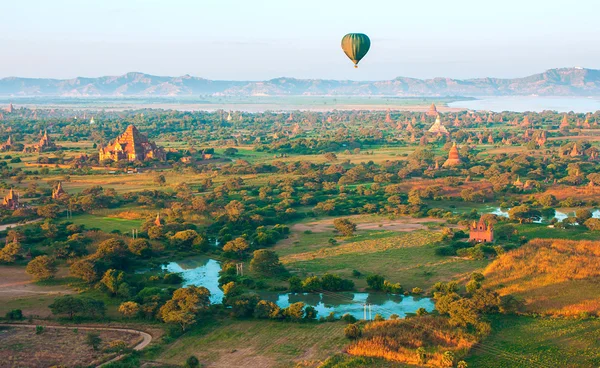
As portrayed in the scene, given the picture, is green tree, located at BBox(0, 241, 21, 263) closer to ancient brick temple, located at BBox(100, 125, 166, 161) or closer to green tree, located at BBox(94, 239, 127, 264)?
green tree, located at BBox(94, 239, 127, 264)

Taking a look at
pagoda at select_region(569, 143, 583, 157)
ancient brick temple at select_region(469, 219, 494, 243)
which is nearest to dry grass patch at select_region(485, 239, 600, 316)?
ancient brick temple at select_region(469, 219, 494, 243)

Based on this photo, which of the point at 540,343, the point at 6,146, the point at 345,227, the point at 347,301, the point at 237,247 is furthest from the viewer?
the point at 6,146

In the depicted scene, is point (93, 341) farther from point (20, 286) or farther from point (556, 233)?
point (556, 233)

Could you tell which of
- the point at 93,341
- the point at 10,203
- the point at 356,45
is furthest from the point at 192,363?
the point at 356,45

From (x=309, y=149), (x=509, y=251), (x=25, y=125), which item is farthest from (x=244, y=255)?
(x=25, y=125)

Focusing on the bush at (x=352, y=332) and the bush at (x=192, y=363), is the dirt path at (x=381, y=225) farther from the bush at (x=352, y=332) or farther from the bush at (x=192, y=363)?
the bush at (x=192, y=363)

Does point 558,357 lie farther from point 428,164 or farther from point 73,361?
point 428,164
